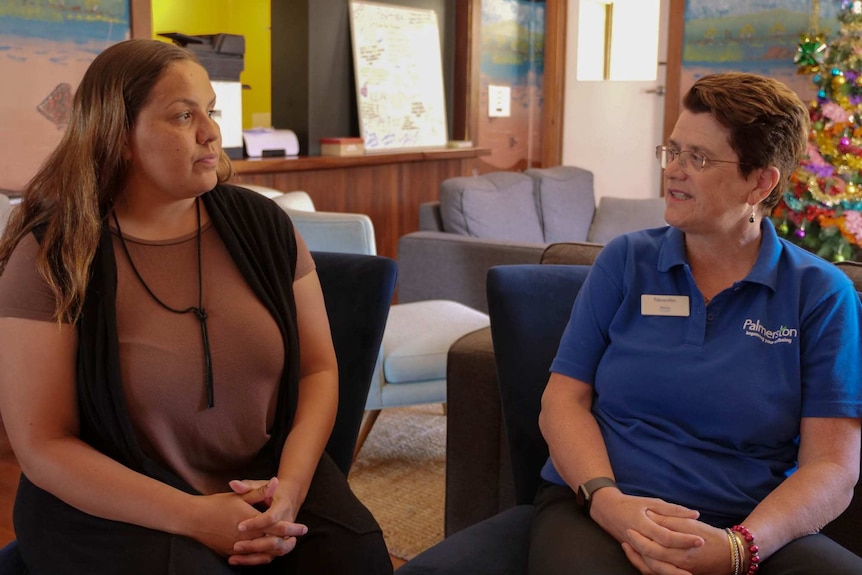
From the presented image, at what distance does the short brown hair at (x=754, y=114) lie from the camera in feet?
5.57

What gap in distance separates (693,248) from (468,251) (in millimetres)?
2796

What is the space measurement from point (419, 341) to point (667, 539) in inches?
70.2

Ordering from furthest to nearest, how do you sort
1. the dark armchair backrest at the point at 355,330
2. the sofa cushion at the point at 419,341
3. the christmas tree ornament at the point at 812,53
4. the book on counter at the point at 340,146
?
the christmas tree ornament at the point at 812,53, the book on counter at the point at 340,146, the sofa cushion at the point at 419,341, the dark armchair backrest at the point at 355,330

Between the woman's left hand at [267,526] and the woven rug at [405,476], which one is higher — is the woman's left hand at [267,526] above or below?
above

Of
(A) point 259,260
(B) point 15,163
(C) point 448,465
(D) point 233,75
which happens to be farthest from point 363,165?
(A) point 259,260

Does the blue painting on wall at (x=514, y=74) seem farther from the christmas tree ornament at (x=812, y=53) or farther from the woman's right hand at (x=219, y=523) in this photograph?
the woman's right hand at (x=219, y=523)

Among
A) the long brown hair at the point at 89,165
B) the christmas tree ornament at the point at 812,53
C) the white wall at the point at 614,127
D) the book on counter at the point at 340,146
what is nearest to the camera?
the long brown hair at the point at 89,165

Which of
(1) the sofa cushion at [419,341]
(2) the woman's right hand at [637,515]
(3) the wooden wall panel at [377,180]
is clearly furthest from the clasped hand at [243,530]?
(3) the wooden wall panel at [377,180]

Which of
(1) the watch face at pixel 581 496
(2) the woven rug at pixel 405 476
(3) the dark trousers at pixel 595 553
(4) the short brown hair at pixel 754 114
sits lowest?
(2) the woven rug at pixel 405 476

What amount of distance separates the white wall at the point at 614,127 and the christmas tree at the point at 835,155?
1.73 m

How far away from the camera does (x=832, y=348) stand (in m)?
1.61

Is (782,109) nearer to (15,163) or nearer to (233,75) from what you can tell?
(15,163)

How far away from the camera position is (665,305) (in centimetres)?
173

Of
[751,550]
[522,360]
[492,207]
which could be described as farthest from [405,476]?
[492,207]
